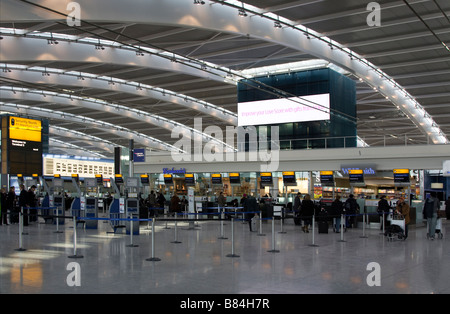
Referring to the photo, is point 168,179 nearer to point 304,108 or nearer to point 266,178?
point 266,178

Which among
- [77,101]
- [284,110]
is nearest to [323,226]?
[284,110]

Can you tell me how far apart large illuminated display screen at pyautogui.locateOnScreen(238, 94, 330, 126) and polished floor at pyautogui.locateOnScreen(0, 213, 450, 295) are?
15.8m

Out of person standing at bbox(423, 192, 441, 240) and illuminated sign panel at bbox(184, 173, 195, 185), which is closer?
person standing at bbox(423, 192, 441, 240)

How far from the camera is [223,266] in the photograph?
389 inches

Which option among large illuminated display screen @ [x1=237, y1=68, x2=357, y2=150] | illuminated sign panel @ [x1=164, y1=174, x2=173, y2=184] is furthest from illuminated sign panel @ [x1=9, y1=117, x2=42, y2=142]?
large illuminated display screen @ [x1=237, y1=68, x2=357, y2=150]

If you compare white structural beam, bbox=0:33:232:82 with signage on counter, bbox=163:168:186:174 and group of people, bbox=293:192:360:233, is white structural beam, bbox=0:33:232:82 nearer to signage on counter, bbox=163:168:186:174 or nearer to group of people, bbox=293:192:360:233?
signage on counter, bbox=163:168:186:174

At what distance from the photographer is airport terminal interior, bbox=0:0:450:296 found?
9.59m

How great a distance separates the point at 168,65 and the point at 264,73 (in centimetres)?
831

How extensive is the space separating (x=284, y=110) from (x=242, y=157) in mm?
4955

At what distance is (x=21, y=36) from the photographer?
22812 mm

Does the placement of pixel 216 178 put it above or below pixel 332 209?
above

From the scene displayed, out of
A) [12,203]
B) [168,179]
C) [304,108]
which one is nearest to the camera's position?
[12,203]
